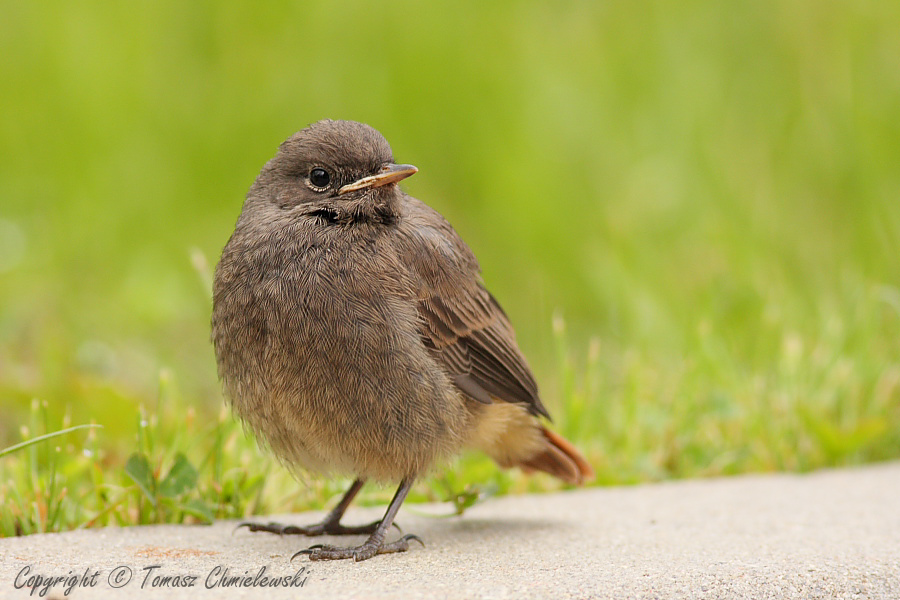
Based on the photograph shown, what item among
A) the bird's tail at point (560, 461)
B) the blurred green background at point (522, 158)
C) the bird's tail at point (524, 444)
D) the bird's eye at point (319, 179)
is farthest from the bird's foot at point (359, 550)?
the blurred green background at point (522, 158)

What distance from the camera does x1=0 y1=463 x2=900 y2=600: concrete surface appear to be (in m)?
3.06

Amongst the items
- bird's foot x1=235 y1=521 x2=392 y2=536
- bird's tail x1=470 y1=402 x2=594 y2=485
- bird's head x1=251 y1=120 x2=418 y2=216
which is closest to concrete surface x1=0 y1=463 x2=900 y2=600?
bird's foot x1=235 y1=521 x2=392 y2=536

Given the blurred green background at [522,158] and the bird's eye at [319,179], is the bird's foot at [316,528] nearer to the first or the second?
the bird's eye at [319,179]

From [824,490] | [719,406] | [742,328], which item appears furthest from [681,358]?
[824,490]

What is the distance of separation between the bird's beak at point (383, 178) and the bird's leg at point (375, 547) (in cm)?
109

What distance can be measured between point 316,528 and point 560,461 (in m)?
1.08

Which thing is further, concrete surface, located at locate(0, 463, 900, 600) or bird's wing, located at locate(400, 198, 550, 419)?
bird's wing, located at locate(400, 198, 550, 419)

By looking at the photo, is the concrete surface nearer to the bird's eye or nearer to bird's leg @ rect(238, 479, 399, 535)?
bird's leg @ rect(238, 479, 399, 535)

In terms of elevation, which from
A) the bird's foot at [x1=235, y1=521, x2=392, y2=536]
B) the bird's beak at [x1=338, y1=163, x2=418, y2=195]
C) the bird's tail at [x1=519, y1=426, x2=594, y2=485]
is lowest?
the bird's tail at [x1=519, y1=426, x2=594, y2=485]

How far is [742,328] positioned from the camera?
6.21 meters

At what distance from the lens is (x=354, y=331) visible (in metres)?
3.74

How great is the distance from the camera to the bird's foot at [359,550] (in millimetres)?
3609

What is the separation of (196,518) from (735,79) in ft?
21.4

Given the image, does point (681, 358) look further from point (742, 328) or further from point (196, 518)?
point (196, 518)
